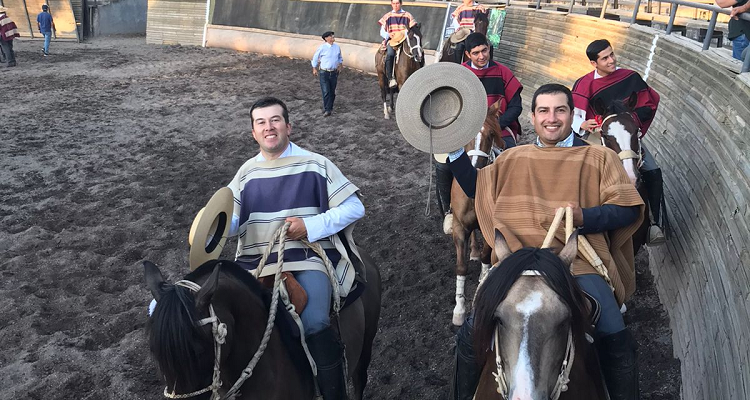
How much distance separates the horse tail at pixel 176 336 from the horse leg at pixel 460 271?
11.4 ft

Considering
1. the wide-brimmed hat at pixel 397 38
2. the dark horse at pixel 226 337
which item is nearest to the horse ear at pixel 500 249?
the dark horse at pixel 226 337

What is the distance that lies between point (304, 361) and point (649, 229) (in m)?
3.51

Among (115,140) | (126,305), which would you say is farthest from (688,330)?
(115,140)

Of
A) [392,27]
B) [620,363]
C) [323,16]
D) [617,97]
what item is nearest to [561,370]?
[620,363]

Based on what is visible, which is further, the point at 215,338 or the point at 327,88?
the point at 327,88

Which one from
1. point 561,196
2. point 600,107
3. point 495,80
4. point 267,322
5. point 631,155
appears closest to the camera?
point 267,322

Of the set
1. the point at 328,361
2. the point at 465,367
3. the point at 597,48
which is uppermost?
the point at 597,48

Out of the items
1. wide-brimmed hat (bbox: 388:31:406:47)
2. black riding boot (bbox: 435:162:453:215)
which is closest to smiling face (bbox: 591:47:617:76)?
black riding boot (bbox: 435:162:453:215)

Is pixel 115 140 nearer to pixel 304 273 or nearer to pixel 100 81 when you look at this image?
pixel 100 81

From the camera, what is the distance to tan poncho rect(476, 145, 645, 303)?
127 inches

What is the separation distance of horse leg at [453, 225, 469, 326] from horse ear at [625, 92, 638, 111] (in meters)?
1.91

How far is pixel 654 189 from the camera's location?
17.5 feet

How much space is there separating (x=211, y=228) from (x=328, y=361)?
103 centimetres

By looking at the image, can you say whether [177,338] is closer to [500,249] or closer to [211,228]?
[211,228]
